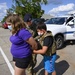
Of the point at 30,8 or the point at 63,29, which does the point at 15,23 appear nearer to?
the point at 63,29

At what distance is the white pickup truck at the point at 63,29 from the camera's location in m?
9.56

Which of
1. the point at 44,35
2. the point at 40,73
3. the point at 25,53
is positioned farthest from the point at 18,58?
the point at 40,73

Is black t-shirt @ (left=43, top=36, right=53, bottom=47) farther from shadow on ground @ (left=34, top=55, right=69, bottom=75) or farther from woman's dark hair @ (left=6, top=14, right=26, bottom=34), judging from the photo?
shadow on ground @ (left=34, top=55, right=69, bottom=75)

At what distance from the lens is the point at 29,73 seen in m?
5.17

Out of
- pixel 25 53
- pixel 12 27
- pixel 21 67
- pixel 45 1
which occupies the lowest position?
pixel 45 1

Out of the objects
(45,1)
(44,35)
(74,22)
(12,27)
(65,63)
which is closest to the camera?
(12,27)

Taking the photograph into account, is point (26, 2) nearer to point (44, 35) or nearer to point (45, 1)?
point (45, 1)

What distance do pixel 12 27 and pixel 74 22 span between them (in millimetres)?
7413

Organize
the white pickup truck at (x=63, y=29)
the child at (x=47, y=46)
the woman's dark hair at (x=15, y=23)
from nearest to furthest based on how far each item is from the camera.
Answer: the woman's dark hair at (x=15, y=23) → the child at (x=47, y=46) → the white pickup truck at (x=63, y=29)

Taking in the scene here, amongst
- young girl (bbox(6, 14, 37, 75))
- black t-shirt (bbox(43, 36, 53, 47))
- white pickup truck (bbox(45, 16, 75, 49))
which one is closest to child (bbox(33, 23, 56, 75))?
black t-shirt (bbox(43, 36, 53, 47))

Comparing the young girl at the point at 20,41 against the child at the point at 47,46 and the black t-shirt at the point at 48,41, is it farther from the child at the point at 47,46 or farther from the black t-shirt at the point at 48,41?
the black t-shirt at the point at 48,41

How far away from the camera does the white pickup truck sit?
956cm

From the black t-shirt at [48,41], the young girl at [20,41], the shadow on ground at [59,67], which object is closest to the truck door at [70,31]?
the shadow on ground at [59,67]

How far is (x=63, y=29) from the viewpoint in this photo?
979 centimetres
